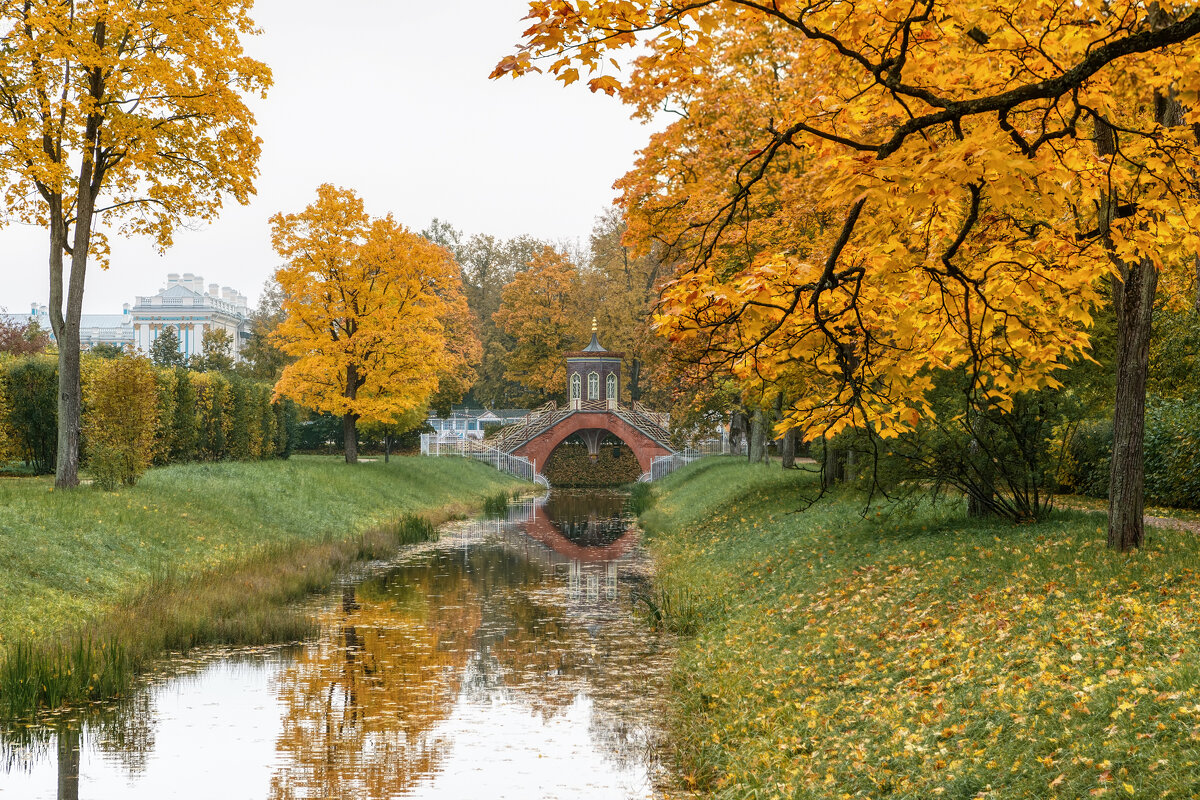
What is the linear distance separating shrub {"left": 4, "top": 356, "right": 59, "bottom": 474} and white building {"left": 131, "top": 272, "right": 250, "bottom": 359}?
82.7m

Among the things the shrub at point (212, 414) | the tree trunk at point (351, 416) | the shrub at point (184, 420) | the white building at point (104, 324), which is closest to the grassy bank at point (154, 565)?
the shrub at point (184, 420)

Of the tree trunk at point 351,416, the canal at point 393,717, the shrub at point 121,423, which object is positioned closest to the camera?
the canal at point 393,717

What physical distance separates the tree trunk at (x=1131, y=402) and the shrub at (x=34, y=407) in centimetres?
2377

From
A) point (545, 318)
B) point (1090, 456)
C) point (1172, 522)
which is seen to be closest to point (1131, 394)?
point (1172, 522)

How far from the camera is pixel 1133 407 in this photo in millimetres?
10031

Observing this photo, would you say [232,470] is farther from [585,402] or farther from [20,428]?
[585,402]

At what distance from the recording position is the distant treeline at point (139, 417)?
62.8 feet

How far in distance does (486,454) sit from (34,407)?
28635 millimetres

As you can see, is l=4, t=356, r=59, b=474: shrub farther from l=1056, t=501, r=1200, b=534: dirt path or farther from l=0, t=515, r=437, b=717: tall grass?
l=1056, t=501, r=1200, b=534: dirt path

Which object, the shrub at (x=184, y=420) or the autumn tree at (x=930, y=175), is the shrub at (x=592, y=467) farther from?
the autumn tree at (x=930, y=175)

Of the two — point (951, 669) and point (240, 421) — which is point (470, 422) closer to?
point (240, 421)

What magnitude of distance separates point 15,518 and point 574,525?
62.1ft

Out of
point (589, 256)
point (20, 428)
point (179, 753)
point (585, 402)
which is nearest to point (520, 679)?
point (179, 753)

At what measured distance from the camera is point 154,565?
50.4 feet
